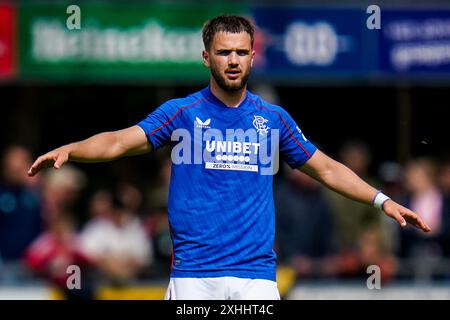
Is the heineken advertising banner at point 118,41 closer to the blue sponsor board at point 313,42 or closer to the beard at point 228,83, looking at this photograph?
the blue sponsor board at point 313,42

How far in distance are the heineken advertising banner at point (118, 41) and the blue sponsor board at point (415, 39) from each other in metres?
1.91

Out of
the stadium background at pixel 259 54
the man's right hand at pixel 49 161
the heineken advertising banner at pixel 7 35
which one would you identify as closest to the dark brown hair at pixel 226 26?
the man's right hand at pixel 49 161

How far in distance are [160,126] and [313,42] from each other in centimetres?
713

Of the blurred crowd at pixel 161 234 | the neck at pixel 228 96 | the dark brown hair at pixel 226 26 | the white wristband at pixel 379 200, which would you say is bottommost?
the blurred crowd at pixel 161 234

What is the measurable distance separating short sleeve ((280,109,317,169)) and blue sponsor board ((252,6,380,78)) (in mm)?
6492

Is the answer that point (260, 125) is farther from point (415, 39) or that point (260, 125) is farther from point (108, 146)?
point (415, 39)

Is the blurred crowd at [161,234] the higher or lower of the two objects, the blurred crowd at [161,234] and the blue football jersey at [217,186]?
the lower

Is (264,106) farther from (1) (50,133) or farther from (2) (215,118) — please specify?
(1) (50,133)

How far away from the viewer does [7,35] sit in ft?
43.7

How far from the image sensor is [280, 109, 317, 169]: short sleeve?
6.98 meters

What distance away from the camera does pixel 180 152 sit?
265 inches

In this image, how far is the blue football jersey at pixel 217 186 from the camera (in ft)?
22.0
